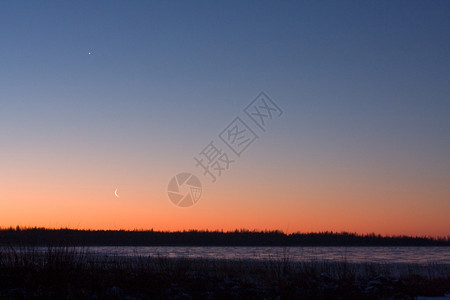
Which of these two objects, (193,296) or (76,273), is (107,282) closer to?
(76,273)

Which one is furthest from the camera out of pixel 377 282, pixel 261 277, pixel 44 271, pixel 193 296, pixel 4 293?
pixel 261 277

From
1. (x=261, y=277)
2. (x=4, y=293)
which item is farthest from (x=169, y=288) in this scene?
(x=261, y=277)

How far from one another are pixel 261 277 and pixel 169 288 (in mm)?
5825

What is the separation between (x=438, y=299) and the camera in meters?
15.2

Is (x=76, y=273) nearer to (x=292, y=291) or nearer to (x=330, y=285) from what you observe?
(x=292, y=291)

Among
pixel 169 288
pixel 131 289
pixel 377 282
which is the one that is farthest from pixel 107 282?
pixel 377 282

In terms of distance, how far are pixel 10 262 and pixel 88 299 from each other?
4377mm

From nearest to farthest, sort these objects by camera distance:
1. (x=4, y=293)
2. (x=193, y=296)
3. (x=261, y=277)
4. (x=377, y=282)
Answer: (x=4, y=293) < (x=193, y=296) < (x=377, y=282) < (x=261, y=277)

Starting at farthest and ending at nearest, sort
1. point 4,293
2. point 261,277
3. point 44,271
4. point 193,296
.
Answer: point 261,277 < point 44,271 < point 193,296 < point 4,293

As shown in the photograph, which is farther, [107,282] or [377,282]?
[377,282]

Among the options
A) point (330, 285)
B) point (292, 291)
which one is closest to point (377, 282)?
point (330, 285)

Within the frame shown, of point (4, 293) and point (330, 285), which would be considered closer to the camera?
point (4, 293)

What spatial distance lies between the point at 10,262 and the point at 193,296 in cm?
627

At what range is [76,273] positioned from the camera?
52.2 ft
